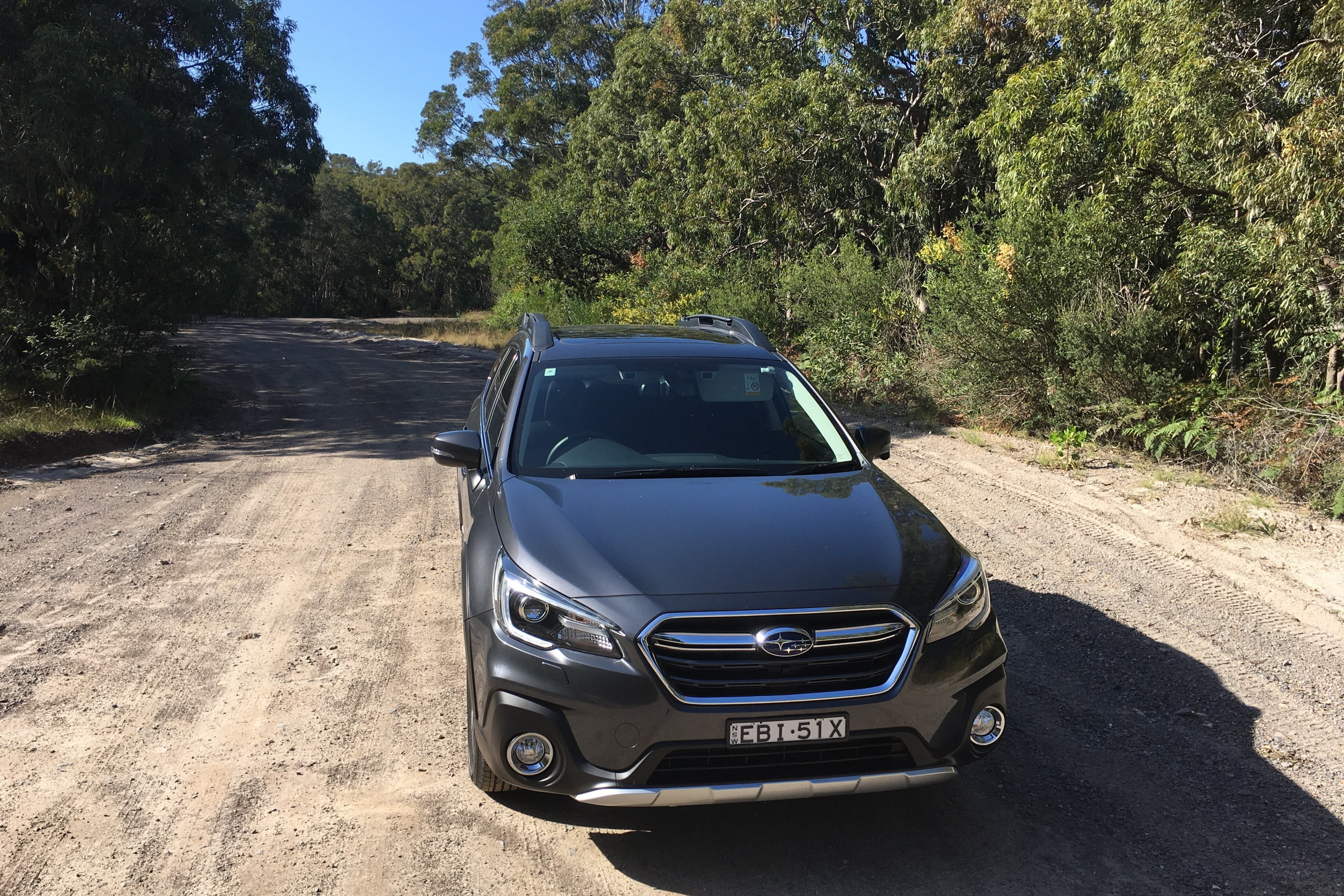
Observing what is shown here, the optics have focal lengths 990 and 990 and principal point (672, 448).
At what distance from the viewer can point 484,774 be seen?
3422 mm

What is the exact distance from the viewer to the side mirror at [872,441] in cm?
469

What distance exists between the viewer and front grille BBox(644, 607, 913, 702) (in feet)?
10.1

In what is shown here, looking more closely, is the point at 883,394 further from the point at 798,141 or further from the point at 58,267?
the point at 58,267

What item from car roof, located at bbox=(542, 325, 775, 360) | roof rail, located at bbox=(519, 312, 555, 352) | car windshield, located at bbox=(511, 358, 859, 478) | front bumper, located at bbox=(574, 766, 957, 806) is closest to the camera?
front bumper, located at bbox=(574, 766, 957, 806)

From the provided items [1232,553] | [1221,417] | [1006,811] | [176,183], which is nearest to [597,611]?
[1006,811]

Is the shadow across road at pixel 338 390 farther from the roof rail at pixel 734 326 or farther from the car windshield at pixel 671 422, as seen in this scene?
the car windshield at pixel 671 422

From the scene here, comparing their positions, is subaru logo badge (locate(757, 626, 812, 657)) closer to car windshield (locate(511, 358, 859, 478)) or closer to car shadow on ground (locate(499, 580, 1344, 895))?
car shadow on ground (locate(499, 580, 1344, 895))

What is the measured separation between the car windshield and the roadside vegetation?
4863 millimetres

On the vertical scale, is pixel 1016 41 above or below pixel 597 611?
above

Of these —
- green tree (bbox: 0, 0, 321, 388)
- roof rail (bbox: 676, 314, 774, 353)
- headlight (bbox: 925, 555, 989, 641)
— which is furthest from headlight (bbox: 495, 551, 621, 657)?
green tree (bbox: 0, 0, 321, 388)

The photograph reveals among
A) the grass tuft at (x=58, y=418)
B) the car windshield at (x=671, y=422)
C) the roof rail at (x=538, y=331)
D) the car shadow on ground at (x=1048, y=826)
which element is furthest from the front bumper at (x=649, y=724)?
the grass tuft at (x=58, y=418)

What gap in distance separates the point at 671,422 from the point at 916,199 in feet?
38.8

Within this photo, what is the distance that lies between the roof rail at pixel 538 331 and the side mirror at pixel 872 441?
1672mm

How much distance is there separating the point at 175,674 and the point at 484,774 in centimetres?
223
